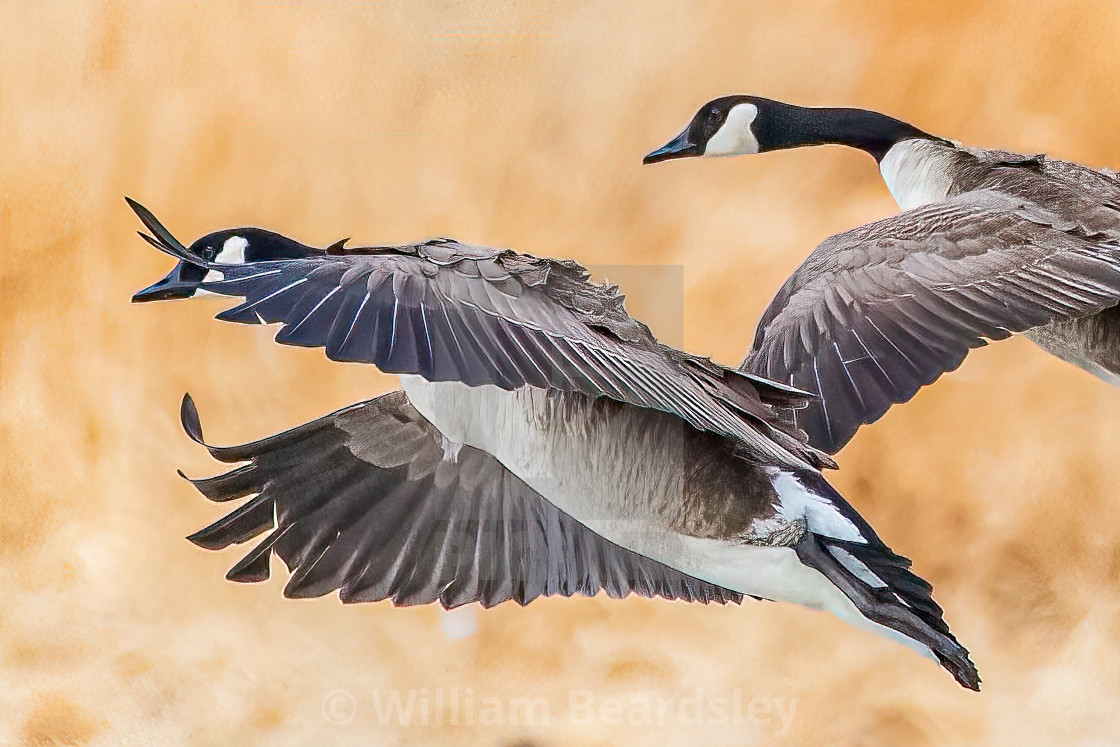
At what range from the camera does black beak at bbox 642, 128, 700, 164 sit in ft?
5.38

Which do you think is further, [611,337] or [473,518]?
[473,518]

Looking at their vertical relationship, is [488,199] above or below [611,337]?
above

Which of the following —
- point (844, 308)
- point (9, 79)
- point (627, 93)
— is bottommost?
point (844, 308)

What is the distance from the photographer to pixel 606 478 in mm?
1071

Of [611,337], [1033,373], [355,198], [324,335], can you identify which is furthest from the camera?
[1033,373]

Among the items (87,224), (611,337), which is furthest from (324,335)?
(87,224)

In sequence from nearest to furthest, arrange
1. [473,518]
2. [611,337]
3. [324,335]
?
1. [324,335]
2. [611,337]
3. [473,518]

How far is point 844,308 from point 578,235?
0.55 meters

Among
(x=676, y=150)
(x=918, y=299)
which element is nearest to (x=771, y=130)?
(x=676, y=150)

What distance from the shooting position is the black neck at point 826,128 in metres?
1.69

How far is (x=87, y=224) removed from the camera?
1738mm

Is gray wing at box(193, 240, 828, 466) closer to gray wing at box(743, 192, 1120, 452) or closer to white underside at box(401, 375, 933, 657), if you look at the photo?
white underside at box(401, 375, 933, 657)

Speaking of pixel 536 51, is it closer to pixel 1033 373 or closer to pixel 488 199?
pixel 488 199

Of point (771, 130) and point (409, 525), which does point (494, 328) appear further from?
point (771, 130)
